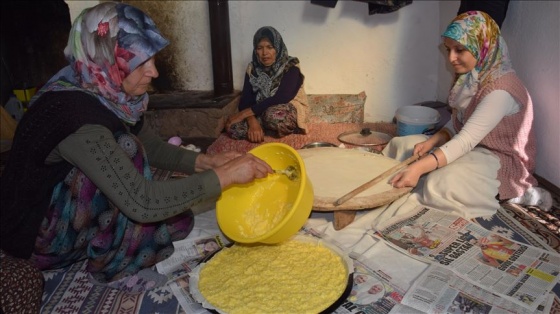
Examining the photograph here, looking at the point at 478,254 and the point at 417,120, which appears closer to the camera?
the point at 478,254

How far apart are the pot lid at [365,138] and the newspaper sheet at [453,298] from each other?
1717mm

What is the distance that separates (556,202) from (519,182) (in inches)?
8.4

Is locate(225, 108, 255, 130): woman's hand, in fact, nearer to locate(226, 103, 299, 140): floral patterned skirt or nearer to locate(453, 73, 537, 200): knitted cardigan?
locate(226, 103, 299, 140): floral patterned skirt

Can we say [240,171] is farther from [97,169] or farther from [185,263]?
[185,263]

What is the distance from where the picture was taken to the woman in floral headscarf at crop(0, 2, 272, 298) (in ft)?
4.38

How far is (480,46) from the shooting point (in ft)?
6.78

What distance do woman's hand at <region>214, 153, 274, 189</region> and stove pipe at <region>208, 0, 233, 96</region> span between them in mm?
2517

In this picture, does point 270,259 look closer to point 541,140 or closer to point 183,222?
point 183,222

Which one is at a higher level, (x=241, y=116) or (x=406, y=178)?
(x=406, y=178)

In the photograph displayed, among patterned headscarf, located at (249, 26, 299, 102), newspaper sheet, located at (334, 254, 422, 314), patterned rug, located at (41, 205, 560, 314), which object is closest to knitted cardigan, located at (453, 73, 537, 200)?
patterned rug, located at (41, 205, 560, 314)

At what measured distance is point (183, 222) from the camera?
6.23 ft

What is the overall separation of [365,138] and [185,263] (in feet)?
6.55

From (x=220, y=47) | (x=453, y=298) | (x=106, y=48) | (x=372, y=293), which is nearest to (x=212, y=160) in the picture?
(x=106, y=48)

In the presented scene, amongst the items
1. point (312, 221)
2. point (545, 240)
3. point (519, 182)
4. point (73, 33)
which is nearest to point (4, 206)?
point (73, 33)
